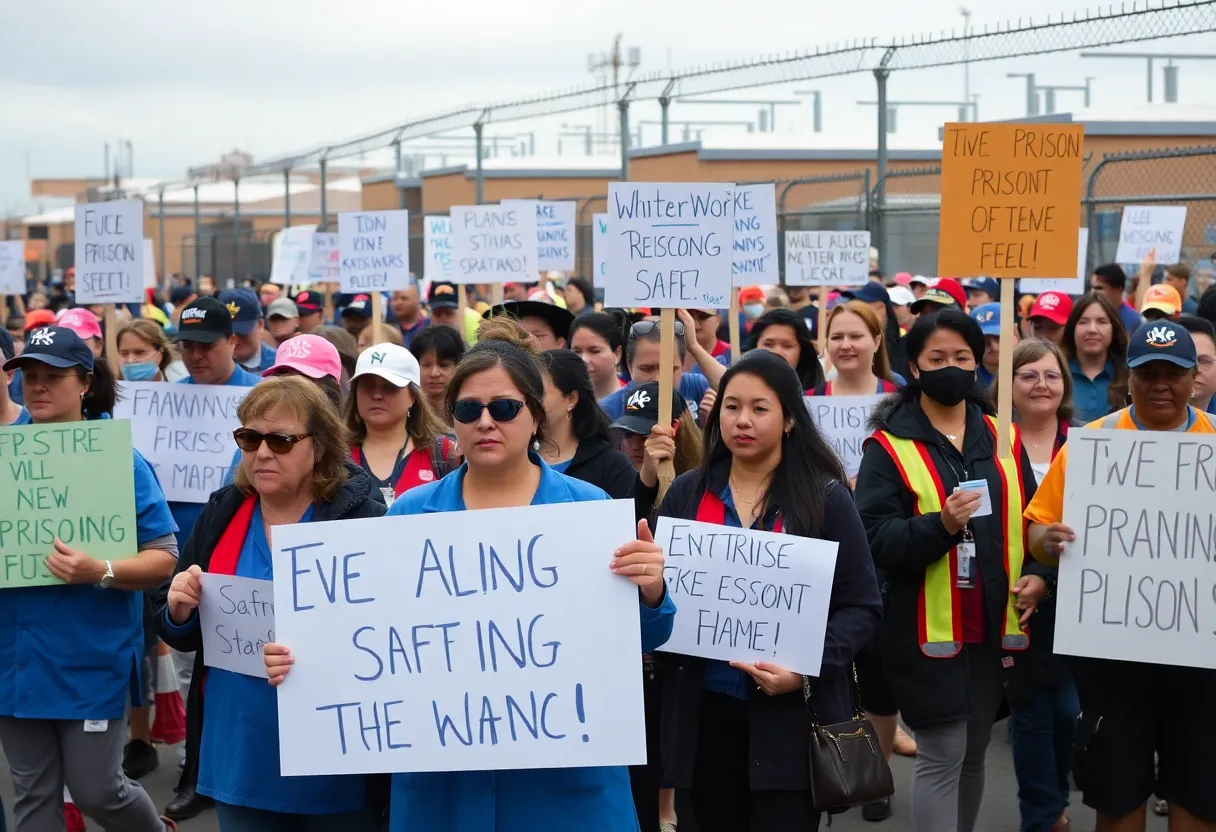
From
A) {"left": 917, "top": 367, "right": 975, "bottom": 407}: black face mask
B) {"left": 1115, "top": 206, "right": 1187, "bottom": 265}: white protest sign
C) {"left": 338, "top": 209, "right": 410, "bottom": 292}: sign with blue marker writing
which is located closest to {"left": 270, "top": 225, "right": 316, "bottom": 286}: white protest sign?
{"left": 338, "top": 209, "right": 410, "bottom": 292}: sign with blue marker writing

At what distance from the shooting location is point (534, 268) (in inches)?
450

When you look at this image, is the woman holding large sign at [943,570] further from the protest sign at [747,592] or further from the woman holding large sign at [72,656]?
the woman holding large sign at [72,656]

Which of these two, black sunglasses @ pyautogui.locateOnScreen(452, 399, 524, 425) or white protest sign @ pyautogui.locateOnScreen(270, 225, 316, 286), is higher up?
white protest sign @ pyautogui.locateOnScreen(270, 225, 316, 286)

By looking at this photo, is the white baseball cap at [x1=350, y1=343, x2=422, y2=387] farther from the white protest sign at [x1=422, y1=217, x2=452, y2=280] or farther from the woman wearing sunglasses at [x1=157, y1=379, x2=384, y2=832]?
the white protest sign at [x1=422, y1=217, x2=452, y2=280]

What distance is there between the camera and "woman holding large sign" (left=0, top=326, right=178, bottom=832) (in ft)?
15.5

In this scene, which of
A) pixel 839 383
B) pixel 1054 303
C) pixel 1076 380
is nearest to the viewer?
pixel 839 383

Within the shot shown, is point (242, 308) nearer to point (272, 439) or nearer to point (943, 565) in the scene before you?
point (272, 439)

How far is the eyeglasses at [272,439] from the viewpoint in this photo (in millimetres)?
3898

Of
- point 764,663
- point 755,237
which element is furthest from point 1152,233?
point 764,663

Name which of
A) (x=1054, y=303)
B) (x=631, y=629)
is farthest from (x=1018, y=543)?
(x=1054, y=303)

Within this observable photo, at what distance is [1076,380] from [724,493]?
4004 mm

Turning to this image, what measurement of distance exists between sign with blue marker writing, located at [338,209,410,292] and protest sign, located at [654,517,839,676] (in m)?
7.26

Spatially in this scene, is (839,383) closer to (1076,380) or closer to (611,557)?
(1076,380)

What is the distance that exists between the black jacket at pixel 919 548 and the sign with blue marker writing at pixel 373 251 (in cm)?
683
